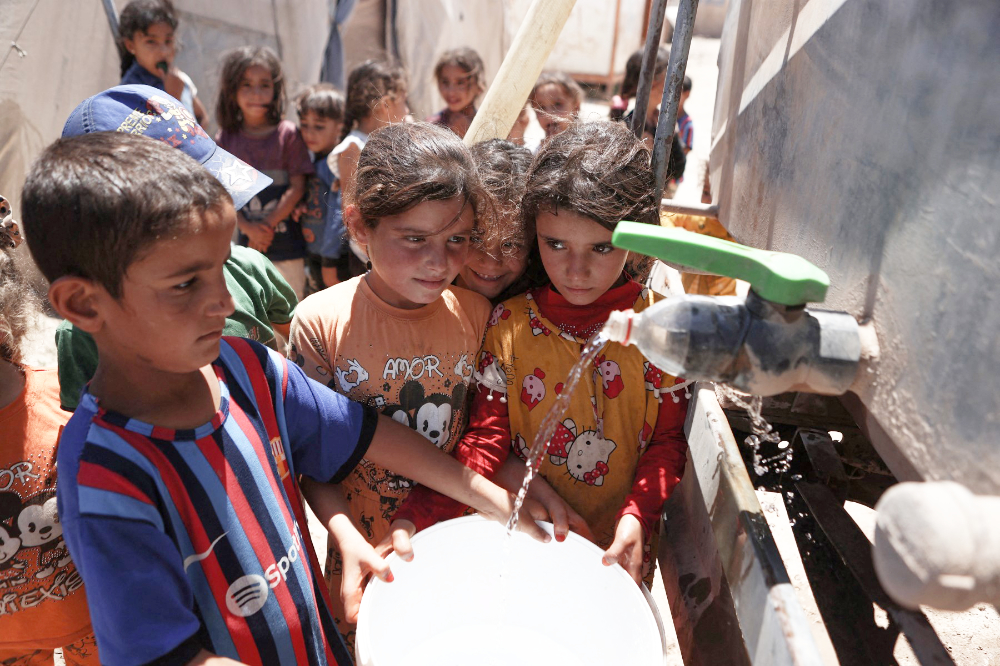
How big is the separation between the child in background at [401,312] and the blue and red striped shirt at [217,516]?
0.56 ft

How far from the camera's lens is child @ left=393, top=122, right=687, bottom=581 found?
4.51ft

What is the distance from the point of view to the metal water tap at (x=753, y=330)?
772mm

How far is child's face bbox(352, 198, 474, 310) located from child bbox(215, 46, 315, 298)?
2.54 metres

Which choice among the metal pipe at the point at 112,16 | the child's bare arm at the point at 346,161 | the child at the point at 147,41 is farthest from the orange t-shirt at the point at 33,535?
the metal pipe at the point at 112,16

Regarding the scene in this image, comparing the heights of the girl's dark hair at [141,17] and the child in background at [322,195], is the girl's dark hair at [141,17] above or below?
above

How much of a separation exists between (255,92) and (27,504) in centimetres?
315

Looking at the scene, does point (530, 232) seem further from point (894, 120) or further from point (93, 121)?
point (93, 121)

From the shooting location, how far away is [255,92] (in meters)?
3.81

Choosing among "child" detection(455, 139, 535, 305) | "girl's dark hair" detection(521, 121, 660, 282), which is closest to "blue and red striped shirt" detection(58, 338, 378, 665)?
"child" detection(455, 139, 535, 305)

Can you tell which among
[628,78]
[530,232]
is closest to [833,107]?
[530,232]

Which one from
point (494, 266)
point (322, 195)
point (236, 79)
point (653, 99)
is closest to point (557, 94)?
point (653, 99)

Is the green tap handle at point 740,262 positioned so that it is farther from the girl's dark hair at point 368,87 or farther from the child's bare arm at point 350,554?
the girl's dark hair at point 368,87

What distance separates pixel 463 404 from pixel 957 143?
1.08 metres

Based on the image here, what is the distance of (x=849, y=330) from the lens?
0.79 meters
